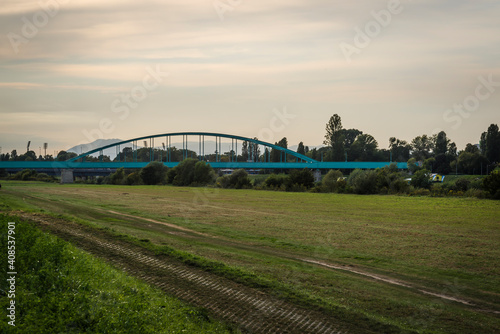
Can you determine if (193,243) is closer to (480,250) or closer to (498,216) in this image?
(480,250)

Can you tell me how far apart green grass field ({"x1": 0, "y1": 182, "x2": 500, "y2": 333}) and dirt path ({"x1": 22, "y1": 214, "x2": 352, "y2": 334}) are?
2.09 feet

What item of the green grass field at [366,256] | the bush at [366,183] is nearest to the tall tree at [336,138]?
the bush at [366,183]

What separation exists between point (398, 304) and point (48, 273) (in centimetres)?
790

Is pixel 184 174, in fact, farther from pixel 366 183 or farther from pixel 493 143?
pixel 493 143

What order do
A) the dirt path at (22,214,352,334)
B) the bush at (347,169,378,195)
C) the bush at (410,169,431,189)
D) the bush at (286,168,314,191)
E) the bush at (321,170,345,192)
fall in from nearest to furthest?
the dirt path at (22,214,352,334) < the bush at (410,169,431,189) < the bush at (347,169,378,195) < the bush at (321,170,345,192) < the bush at (286,168,314,191)

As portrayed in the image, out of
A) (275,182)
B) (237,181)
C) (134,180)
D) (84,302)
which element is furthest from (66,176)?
(84,302)

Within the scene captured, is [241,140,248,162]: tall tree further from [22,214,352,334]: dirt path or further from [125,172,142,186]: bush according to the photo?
[22,214,352,334]: dirt path

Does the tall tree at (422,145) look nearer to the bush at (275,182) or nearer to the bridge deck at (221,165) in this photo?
the bridge deck at (221,165)

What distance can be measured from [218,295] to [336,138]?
125 metres

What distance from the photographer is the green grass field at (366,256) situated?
1055 centimetres

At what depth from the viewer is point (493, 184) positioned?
139 feet

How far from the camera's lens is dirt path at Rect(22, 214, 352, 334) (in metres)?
9.42

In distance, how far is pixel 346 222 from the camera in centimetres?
2661

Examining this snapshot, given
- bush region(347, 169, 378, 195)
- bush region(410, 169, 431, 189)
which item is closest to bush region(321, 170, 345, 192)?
bush region(347, 169, 378, 195)
